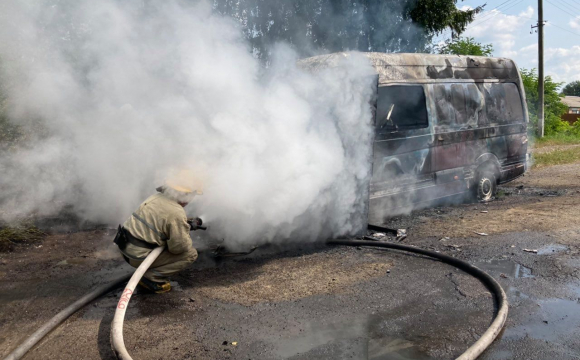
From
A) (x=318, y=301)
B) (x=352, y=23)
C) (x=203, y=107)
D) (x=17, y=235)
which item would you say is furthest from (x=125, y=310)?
(x=352, y=23)

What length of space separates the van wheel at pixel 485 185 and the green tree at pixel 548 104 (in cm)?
1615

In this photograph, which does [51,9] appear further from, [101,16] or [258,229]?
[258,229]

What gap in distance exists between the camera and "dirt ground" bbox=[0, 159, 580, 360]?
3047mm

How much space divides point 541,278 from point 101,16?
16.7 feet

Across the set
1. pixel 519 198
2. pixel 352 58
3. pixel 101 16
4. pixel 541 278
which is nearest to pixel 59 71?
pixel 101 16

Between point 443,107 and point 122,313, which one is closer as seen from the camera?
point 122,313

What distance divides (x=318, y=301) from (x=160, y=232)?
1435mm

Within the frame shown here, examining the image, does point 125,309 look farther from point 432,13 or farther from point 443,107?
point 432,13

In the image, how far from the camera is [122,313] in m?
3.09

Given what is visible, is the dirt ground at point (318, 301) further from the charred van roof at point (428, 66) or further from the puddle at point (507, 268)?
the charred van roof at point (428, 66)

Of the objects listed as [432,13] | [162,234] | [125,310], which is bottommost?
[125,310]

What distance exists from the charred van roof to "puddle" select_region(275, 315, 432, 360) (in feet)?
10.5

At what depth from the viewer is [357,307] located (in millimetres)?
3633

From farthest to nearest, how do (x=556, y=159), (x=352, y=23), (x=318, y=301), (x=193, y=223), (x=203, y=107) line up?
(x=556, y=159), (x=352, y=23), (x=203, y=107), (x=193, y=223), (x=318, y=301)
